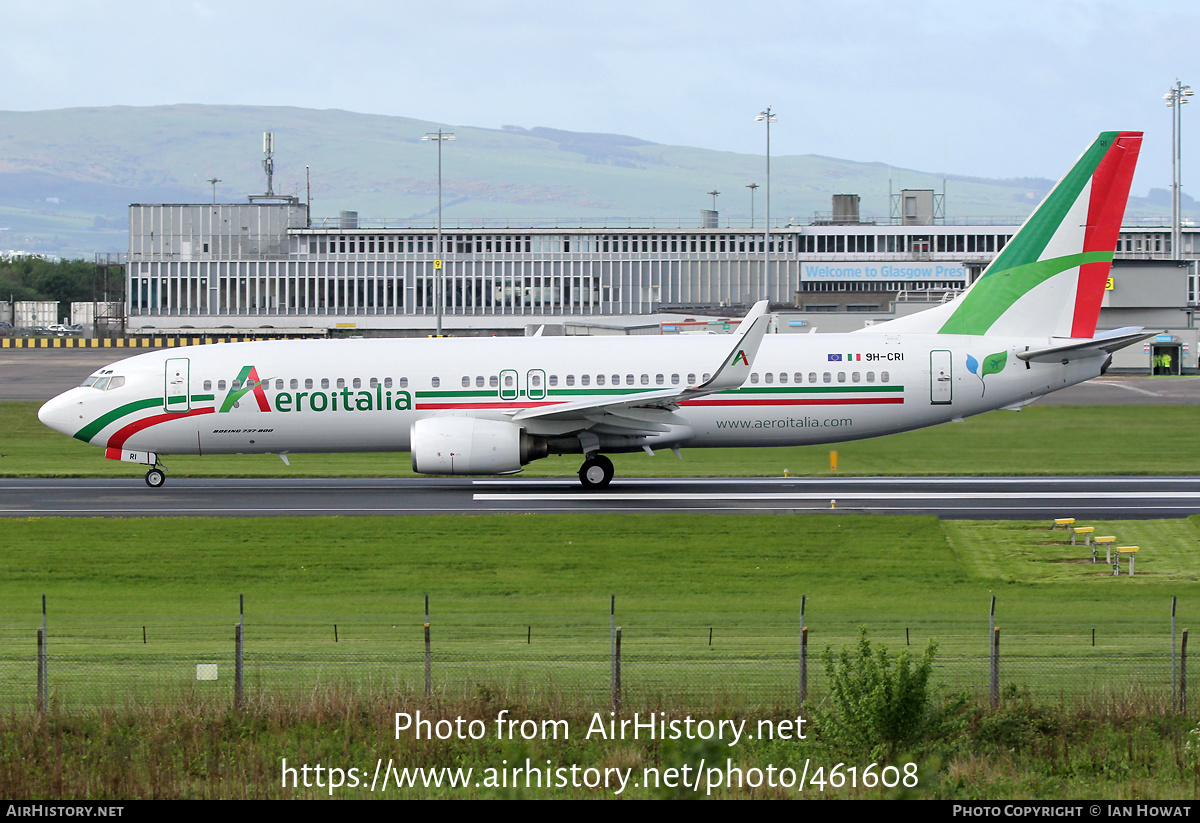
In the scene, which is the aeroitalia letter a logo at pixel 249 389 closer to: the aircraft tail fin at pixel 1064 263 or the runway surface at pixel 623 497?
the runway surface at pixel 623 497

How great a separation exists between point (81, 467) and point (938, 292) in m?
76.3

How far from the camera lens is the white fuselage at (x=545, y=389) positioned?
3362 cm

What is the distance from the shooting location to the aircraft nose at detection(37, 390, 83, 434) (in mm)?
34438

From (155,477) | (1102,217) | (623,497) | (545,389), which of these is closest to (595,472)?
(623,497)

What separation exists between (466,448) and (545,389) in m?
3.05

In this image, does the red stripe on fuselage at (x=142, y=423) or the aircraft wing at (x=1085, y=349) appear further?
the red stripe on fuselage at (x=142, y=423)

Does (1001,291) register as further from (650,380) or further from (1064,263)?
(650,380)

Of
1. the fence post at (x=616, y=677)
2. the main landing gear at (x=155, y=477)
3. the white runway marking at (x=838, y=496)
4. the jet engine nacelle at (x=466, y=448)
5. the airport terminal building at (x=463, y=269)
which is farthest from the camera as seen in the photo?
the airport terminal building at (x=463, y=269)

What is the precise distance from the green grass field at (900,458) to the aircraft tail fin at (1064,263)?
562 cm

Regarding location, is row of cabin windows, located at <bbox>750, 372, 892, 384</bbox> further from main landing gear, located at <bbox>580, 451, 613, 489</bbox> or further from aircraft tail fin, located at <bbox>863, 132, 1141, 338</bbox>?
main landing gear, located at <bbox>580, 451, 613, 489</bbox>

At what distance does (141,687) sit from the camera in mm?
14969

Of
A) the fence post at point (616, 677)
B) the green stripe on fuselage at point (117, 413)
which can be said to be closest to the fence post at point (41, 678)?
the fence post at point (616, 677)

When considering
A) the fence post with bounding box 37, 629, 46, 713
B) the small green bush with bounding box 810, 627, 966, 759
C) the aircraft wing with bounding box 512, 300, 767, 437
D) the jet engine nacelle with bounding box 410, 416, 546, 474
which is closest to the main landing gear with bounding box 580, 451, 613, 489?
the aircraft wing with bounding box 512, 300, 767, 437

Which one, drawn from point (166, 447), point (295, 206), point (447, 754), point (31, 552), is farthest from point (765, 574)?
point (295, 206)
